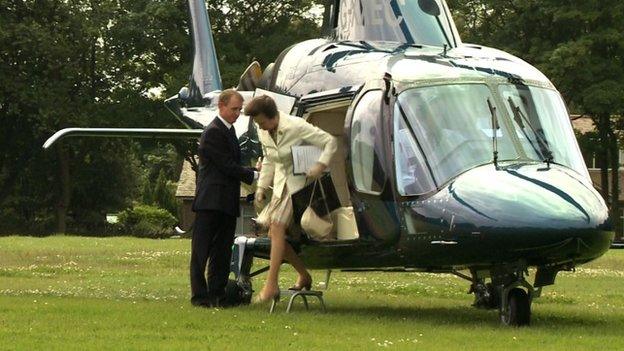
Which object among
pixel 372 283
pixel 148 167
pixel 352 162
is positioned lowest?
pixel 148 167

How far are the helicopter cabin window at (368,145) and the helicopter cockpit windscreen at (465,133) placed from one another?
29 centimetres

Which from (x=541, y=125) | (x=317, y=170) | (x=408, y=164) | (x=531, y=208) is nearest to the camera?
(x=531, y=208)

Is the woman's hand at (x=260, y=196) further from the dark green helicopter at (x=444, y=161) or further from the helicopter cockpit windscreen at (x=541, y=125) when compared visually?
the helicopter cockpit windscreen at (x=541, y=125)

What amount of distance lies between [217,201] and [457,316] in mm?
2718

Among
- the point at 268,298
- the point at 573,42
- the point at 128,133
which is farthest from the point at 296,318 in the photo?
the point at 573,42

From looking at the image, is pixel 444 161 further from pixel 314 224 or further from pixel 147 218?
pixel 147 218

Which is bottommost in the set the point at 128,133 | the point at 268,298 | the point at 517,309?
the point at 268,298

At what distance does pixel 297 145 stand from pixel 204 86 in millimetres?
7318

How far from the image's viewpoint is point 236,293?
51.2 ft

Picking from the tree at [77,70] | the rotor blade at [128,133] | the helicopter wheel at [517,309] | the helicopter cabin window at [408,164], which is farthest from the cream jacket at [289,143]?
the tree at [77,70]

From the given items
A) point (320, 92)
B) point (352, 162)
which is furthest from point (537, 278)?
point (320, 92)

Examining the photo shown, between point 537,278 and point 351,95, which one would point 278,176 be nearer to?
point 351,95

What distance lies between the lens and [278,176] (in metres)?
14.2

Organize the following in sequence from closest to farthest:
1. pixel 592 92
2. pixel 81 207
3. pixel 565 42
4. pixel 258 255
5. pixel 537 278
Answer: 1. pixel 537 278
2. pixel 258 255
3. pixel 592 92
4. pixel 565 42
5. pixel 81 207
